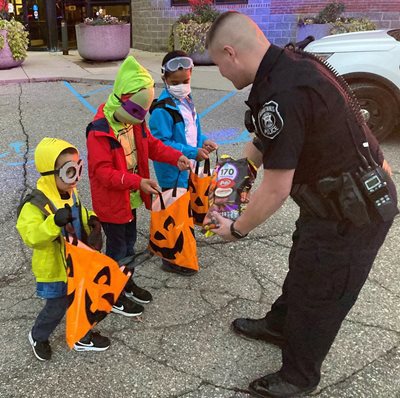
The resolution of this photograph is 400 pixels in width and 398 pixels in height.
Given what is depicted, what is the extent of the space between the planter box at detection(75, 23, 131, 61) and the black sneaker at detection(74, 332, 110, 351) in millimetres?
10829

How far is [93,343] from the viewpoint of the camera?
104 inches

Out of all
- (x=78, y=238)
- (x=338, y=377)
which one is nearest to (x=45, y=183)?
(x=78, y=238)

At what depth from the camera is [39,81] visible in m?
10.3

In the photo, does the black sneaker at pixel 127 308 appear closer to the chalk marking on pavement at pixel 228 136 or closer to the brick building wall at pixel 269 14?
the chalk marking on pavement at pixel 228 136

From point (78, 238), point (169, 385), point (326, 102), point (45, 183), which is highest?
point (326, 102)

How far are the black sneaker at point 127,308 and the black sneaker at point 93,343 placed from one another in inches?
11.2

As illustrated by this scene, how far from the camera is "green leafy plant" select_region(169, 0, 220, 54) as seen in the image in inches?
461

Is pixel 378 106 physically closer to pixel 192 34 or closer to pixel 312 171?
pixel 312 171

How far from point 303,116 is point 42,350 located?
195 cm

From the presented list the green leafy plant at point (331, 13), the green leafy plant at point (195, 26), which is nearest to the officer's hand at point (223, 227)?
the green leafy plant at point (195, 26)

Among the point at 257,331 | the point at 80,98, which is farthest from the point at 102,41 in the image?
the point at 257,331

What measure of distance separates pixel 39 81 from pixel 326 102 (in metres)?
9.81

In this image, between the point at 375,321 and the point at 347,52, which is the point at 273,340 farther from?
the point at 347,52

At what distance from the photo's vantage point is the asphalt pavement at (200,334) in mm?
2436
